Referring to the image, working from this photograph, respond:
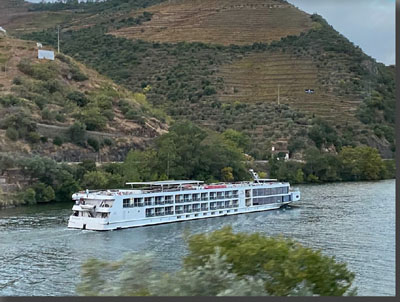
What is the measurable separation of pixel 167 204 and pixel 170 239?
394 cm

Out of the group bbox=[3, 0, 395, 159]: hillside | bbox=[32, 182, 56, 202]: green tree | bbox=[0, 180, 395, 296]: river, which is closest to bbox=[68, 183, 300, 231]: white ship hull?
bbox=[0, 180, 395, 296]: river

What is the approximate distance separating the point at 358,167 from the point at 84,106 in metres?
15.7

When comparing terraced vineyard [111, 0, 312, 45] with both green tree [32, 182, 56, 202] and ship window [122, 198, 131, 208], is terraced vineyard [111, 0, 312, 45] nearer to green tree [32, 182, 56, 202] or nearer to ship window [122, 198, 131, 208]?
green tree [32, 182, 56, 202]

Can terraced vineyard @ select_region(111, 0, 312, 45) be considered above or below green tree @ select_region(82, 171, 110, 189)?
above

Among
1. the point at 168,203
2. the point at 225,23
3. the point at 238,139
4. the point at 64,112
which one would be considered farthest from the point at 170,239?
the point at 225,23

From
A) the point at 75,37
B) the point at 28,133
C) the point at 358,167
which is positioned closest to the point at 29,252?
the point at 28,133

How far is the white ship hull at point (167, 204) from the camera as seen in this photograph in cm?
1833

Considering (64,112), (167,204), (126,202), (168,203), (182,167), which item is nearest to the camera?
(126,202)

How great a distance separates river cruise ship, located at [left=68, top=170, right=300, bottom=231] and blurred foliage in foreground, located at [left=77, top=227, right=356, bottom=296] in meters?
11.4

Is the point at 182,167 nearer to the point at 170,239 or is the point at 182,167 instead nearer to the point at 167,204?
the point at 167,204

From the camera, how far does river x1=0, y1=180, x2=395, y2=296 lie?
11.9m

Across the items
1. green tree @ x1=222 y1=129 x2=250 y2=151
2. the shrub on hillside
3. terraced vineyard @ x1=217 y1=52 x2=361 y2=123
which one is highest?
terraced vineyard @ x1=217 y1=52 x2=361 y2=123

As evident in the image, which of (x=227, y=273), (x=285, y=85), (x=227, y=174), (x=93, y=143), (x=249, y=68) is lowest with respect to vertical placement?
(x=227, y=273)

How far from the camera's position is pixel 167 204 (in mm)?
20469
